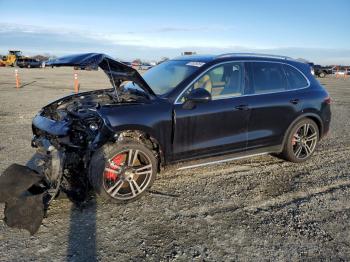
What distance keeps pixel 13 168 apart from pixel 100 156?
103 centimetres

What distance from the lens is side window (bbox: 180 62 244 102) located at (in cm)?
528

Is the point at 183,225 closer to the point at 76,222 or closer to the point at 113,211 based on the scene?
the point at 113,211

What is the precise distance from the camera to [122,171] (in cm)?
461

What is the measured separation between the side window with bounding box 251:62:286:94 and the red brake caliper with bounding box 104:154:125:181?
92.1 inches

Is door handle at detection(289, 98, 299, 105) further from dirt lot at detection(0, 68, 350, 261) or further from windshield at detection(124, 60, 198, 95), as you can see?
windshield at detection(124, 60, 198, 95)

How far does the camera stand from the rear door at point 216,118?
499 cm

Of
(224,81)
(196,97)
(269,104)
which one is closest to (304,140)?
(269,104)

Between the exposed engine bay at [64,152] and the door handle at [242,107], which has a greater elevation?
the door handle at [242,107]

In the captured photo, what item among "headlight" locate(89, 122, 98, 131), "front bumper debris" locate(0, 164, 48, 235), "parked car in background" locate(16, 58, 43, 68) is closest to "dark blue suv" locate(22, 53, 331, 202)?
"headlight" locate(89, 122, 98, 131)

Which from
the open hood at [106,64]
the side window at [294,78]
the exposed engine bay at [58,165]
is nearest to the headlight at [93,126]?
the exposed engine bay at [58,165]

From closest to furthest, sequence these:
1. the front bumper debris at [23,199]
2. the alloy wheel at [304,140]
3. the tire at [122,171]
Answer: the front bumper debris at [23,199] < the tire at [122,171] < the alloy wheel at [304,140]

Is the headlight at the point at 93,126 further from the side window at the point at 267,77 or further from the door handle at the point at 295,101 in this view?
the door handle at the point at 295,101

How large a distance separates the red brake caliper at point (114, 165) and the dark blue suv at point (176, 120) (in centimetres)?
1

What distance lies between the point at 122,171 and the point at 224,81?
2.04 metres
